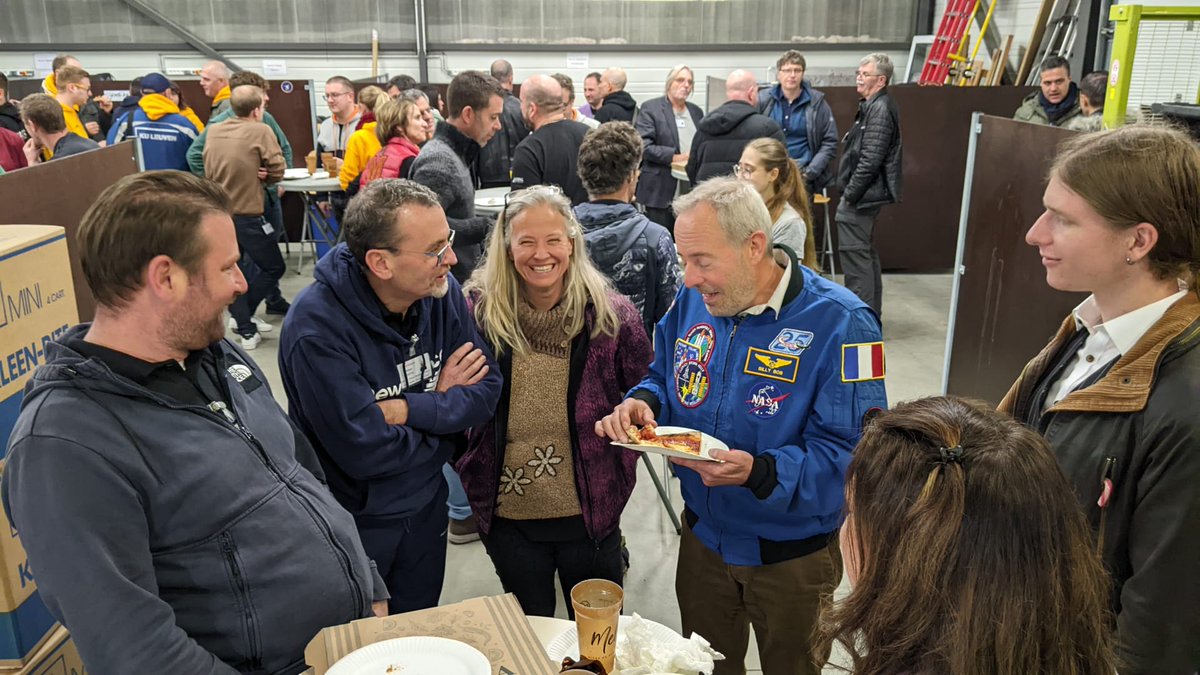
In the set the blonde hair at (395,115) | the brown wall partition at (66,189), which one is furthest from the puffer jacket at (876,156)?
the brown wall partition at (66,189)

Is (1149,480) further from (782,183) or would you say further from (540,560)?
(782,183)

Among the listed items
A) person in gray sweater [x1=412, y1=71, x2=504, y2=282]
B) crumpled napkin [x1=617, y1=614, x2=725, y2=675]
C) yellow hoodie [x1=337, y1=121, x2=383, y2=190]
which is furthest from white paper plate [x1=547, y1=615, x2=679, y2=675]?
yellow hoodie [x1=337, y1=121, x2=383, y2=190]

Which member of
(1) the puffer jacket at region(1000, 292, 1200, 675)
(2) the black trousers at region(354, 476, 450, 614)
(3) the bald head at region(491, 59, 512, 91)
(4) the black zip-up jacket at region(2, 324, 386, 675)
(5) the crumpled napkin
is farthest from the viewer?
(3) the bald head at region(491, 59, 512, 91)

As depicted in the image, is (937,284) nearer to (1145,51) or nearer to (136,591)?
(1145,51)

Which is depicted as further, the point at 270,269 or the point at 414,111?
the point at 270,269

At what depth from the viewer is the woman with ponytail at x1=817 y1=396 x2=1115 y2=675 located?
101cm

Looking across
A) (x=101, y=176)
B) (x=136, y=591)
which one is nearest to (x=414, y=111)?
(x=101, y=176)

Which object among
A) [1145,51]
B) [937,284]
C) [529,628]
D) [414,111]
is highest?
[1145,51]

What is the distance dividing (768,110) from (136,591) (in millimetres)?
6616

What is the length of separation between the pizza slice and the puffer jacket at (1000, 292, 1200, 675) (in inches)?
30.5

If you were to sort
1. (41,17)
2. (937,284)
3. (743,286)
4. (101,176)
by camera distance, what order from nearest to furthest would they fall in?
(743,286), (101,176), (937,284), (41,17)

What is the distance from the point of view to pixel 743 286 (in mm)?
2104

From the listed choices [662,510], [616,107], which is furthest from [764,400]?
[616,107]

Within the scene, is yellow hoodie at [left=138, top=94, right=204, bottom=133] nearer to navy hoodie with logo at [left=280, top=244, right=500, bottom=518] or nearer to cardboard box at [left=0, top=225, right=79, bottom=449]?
cardboard box at [left=0, top=225, right=79, bottom=449]
